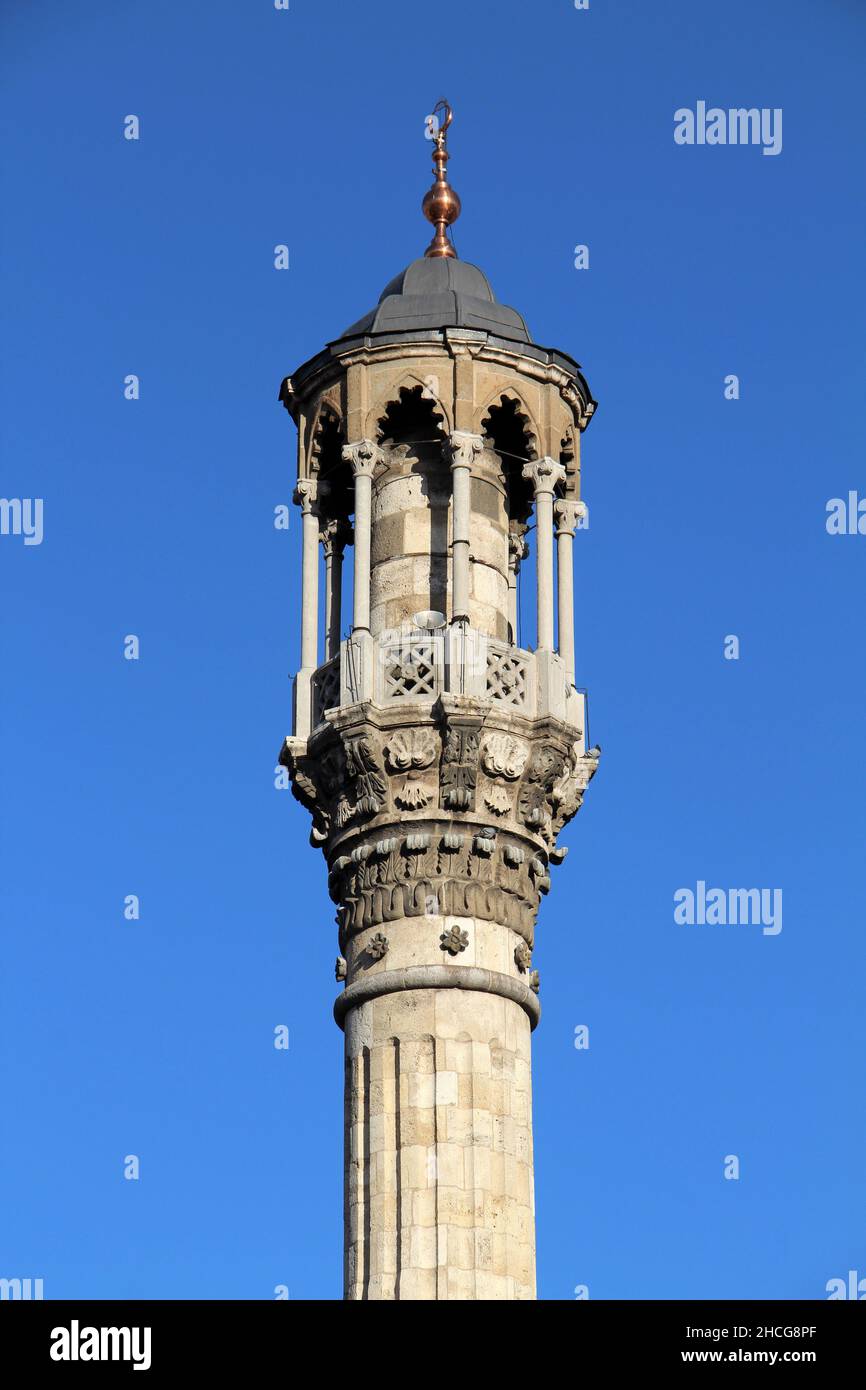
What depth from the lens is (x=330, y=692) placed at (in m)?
46.2

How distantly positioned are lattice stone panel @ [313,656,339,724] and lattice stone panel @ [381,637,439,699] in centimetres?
91

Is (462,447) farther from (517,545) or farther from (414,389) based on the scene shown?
(517,545)

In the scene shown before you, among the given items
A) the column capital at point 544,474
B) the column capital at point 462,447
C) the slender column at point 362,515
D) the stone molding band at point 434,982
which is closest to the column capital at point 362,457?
the slender column at point 362,515

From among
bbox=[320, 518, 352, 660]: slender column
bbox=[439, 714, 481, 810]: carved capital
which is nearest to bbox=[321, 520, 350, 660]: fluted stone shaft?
bbox=[320, 518, 352, 660]: slender column

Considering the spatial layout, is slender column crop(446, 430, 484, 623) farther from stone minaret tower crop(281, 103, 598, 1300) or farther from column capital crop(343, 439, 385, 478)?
column capital crop(343, 439, 385, 478)

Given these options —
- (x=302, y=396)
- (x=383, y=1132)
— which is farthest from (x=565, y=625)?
(x=383, y=1132)

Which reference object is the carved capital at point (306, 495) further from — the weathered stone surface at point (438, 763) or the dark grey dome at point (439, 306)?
the dark grey dome at point (439, 306)

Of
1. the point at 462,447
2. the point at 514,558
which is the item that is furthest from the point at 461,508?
the point at 514,558

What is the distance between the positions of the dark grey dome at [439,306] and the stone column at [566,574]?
254 centimetres

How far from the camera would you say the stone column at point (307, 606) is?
46406 mm
